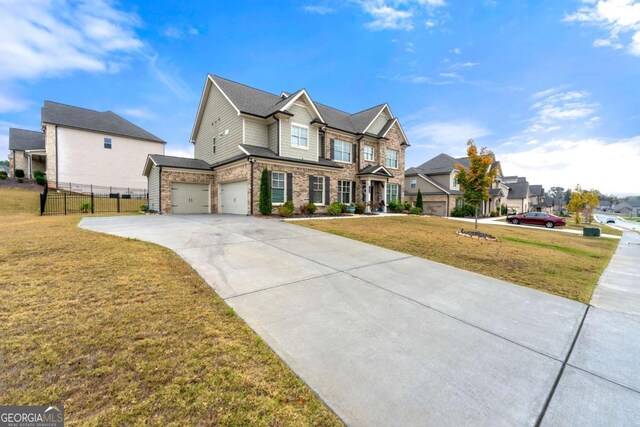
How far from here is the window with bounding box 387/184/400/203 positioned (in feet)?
79.0

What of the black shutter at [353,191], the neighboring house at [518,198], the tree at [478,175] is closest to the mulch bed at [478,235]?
the tree at [478,175]

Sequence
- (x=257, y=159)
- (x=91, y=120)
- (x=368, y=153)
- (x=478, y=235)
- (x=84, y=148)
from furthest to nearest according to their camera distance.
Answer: (x=91, y=120) < (x=84, y=148) < (x=368, y=153) < (x=257, y=159) < (x=478, y=235)

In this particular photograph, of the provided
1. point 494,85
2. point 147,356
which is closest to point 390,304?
point 147,356

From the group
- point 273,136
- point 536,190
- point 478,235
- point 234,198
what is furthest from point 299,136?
point 536,190

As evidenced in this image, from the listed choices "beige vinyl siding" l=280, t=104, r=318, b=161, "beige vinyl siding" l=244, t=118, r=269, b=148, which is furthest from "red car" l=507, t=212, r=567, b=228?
"beige vinyl siding" l=244, t=118, r=269, b=148

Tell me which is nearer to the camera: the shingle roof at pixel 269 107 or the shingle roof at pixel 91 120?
the shingle roof at pixel 269 107

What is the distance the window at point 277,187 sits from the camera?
15.5 m

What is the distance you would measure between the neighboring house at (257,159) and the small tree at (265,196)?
0.27 metres

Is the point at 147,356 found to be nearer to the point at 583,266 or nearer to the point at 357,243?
the point at 357,243

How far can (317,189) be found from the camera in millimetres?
17516

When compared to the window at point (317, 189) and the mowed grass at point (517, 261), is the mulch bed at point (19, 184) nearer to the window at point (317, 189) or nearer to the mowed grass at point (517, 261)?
the window at point (317, 189)

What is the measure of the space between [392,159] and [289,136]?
12.0 m

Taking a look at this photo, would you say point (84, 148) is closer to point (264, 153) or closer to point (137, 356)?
point (264, 153)

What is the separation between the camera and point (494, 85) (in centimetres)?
1684
